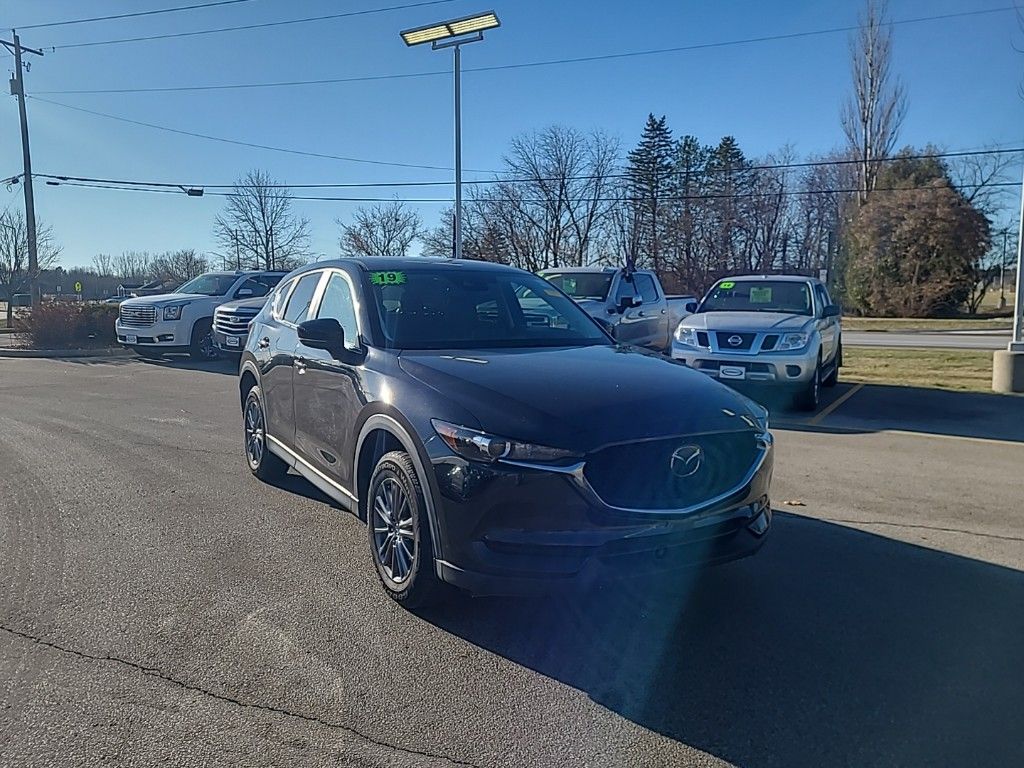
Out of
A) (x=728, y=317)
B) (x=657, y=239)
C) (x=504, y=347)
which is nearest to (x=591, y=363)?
(x=504, y=347)

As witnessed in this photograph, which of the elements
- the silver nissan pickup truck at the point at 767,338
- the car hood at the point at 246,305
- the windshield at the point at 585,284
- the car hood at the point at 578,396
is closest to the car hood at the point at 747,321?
the silver nissan pickup truck at the point at 767,338

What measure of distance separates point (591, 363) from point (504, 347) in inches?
25.2

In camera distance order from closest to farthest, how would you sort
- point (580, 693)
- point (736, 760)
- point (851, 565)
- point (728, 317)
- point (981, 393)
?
point (736, 760) < point (580, 693) < point (851, 565) < point (728, 317) < point (981, 393)

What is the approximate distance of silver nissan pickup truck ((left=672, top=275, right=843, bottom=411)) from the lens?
32.4ft

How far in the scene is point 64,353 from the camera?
18.7 meters

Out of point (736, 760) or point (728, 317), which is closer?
point (736, 760)

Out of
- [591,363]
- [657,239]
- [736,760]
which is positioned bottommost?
[736,760]

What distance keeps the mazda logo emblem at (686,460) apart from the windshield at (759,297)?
815 cm

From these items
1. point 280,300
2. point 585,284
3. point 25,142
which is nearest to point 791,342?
point 585,284

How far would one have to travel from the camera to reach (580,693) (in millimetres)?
3240

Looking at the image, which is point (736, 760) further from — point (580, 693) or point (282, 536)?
point (282, 536)

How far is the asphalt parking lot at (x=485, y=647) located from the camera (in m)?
2.89

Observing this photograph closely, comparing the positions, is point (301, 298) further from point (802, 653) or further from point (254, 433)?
point (802, 653)

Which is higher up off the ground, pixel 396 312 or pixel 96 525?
pixel 396 312
